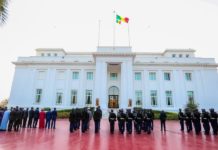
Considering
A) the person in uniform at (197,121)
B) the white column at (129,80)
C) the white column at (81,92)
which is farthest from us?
the white column at (81,92)

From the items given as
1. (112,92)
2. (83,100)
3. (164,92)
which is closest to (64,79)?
(83,100)

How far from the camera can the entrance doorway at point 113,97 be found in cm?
2712

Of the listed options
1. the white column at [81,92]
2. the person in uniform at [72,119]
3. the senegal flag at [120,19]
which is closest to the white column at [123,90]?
the senegal flag at [120,19]

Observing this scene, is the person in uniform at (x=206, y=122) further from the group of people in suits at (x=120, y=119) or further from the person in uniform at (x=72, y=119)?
the person in uniform at (x=72, y=119)

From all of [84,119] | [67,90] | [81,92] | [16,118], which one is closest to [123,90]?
[81,92]

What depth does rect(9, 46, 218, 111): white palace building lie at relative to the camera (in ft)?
86.5

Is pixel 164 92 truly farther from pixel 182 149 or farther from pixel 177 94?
pixel 182 149

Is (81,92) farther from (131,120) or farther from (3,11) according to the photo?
(3,11)

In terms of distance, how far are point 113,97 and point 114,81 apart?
3135 millimetres

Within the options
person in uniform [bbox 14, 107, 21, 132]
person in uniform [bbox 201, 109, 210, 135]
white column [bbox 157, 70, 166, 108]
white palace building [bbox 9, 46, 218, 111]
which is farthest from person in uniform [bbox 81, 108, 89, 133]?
white column [bbox 157, 70, 166, 108]

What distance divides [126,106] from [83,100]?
28.5 ft

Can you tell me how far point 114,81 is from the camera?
2798 centimetres

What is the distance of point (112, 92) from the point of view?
1091 inches

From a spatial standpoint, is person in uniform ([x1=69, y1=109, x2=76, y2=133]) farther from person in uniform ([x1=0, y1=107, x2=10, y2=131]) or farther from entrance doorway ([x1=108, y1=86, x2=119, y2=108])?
entrance doorway ([x1=108, y1=86, x2=119, y2=108])
